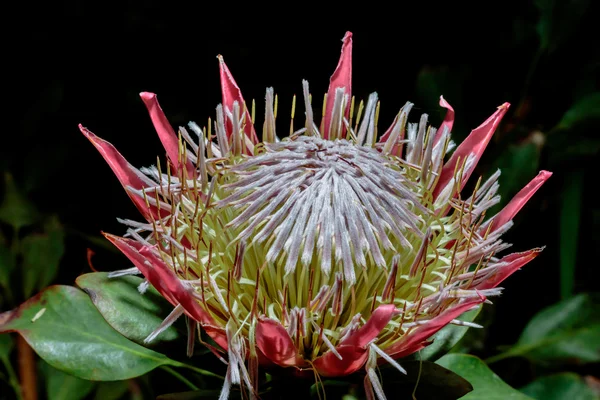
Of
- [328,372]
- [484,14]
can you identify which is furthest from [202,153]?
[484,14]

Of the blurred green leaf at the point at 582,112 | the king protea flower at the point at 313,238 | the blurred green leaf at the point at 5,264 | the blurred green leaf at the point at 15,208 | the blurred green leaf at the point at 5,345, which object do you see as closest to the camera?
the king protea flower at the point at 313,238

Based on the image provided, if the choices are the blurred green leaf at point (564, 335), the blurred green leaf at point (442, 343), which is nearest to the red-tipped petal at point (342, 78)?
the blurred green leaf at point (442, 343)

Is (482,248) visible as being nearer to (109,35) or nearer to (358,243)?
(358,243)

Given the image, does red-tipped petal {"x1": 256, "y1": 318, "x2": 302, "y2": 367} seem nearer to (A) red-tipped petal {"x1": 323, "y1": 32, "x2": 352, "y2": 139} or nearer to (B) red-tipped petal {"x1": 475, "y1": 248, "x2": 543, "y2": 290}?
(B) red-tipped petal {"x1": 475, "y1": 248, "x2": 543, "y2": 290}

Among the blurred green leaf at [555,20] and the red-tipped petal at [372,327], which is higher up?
the blurred green leaf at [555,20]

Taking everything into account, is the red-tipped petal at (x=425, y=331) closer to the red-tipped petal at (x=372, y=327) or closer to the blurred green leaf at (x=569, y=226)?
the red-tipped petal at (x=372, y=327)

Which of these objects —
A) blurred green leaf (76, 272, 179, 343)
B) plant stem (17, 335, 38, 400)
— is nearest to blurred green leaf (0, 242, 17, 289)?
plant stem (17, 335, 38, 400)

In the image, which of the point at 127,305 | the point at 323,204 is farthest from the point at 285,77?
the point at 127,305
